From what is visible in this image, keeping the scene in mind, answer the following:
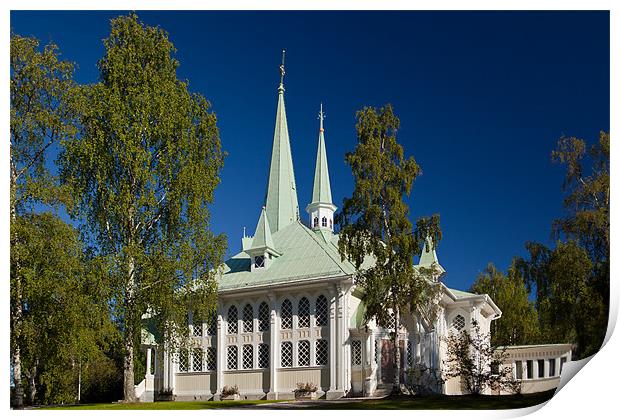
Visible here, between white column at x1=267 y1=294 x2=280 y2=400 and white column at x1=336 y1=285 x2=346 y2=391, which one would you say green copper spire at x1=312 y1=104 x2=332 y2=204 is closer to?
white column at x1=267 y1=294 x2=280 y2=400

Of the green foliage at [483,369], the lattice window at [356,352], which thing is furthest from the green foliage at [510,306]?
the lattice window at [356,352]

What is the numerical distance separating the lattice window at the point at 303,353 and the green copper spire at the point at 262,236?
11.8ft

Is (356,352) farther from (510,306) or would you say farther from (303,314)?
(510,306)

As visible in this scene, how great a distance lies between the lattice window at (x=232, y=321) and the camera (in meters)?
26.8

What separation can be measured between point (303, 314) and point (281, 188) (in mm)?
8302

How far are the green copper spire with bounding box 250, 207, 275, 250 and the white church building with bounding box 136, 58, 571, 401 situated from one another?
0.12 feet

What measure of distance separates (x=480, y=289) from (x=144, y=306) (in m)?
10.0

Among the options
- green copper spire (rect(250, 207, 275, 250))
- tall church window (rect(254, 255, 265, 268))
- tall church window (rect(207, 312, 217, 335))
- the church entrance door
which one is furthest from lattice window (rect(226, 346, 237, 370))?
the church entrance door

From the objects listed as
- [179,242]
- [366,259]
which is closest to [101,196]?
[179,242]

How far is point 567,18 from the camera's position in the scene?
18156mm

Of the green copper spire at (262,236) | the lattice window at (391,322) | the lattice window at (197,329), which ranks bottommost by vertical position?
the lattice window at (197,329)

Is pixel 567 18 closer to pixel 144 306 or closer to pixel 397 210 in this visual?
pixel 397 210

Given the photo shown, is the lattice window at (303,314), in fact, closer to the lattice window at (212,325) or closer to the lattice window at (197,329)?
the lattice window at (212,325)

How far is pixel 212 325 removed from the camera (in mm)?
27109
